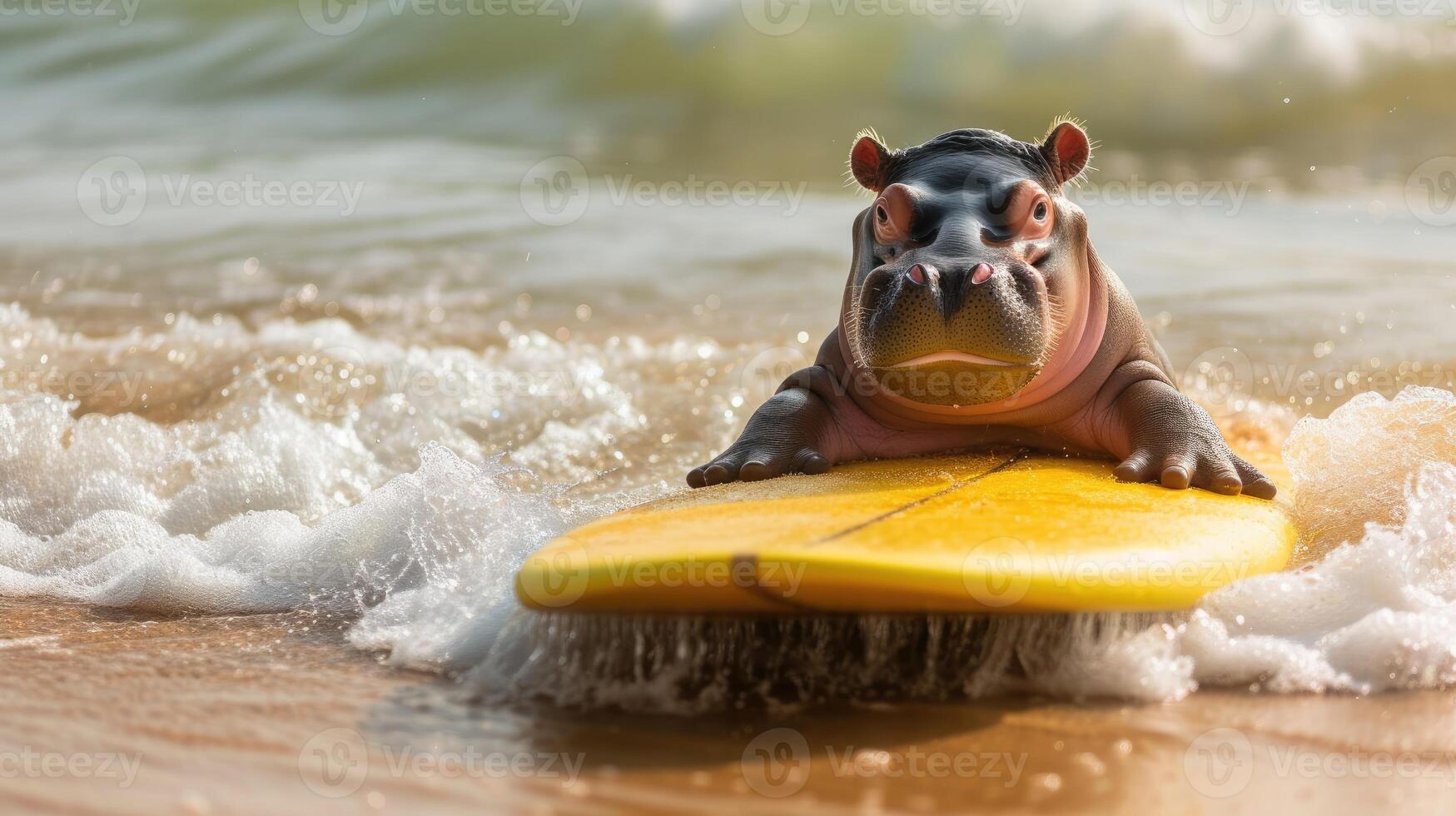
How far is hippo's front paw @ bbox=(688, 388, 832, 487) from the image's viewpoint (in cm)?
408

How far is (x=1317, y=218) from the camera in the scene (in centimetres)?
1359

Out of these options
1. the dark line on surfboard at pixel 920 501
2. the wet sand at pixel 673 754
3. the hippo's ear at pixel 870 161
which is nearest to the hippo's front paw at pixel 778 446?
the dark line on surfboard at pixel 920 501

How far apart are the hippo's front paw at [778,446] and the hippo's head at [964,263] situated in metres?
0.22

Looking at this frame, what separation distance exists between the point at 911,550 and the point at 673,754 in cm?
65

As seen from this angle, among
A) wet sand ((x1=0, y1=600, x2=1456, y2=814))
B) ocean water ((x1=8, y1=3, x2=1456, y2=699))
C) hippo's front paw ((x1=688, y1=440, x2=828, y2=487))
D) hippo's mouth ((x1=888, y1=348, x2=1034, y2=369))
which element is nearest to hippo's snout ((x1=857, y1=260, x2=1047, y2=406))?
hippo's mouth ((x1=888, y1=348, x2=1034, y2=369))

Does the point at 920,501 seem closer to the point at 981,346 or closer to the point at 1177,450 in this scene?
the point at 981,346

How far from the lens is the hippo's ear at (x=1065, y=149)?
4.29 m

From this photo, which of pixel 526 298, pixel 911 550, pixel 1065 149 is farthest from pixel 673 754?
pixel 526 298

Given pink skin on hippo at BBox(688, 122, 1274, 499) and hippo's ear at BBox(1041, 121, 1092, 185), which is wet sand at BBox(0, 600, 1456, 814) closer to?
pink skin on hippo at BBox(688, 122, 1274, 499)

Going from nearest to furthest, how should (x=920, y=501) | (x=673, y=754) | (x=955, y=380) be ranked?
(x=673, y=754)
(x=920, y=501)
(x=955, y=380)

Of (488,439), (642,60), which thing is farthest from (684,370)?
(642,60)

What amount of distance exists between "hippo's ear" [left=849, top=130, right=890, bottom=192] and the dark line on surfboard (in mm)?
959

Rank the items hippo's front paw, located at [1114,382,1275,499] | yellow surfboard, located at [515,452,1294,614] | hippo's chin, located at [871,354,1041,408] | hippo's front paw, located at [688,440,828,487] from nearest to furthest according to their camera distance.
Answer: yellow surfboard, located at [515,452,1294,614] → hippo's chin, located at [871,354,1041,408] → hippo's front paw, located at [1114,382,1275,499] → hippo's front paw, located at [688,440,828,487]

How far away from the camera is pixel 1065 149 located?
170 inches
